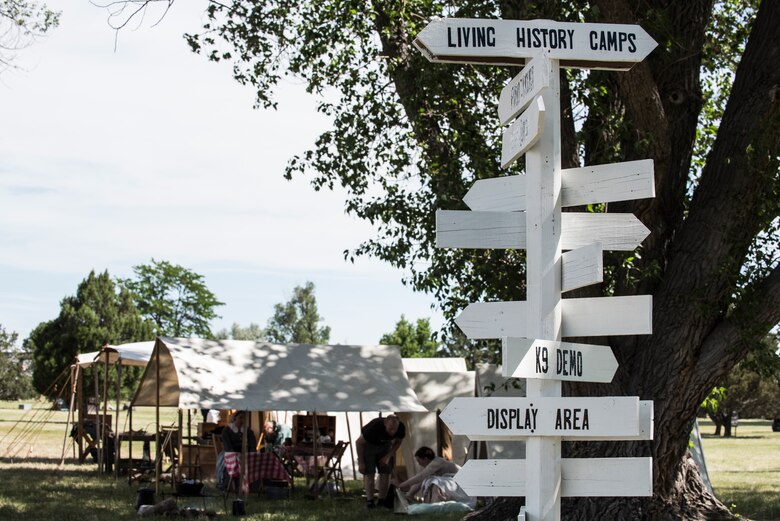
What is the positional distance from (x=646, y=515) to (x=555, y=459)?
540 cm

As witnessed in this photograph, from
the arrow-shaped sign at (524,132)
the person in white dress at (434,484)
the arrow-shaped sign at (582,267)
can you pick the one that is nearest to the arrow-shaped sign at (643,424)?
the arrow-shaped sign at (582,267)

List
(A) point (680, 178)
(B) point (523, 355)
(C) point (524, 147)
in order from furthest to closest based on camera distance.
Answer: (A) point (680, 178) → (C) point (524, 147) → (B) point (523, 355)

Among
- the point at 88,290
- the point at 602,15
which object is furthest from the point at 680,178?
the point at 88,290

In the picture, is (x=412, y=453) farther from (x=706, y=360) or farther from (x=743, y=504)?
(x=706, y=360)

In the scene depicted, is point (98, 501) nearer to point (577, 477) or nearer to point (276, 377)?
point (276, 377)

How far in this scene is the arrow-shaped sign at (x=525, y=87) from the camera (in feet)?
13.3

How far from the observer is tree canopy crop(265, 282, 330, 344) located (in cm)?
8962

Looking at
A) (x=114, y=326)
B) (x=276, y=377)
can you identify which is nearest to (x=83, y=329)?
(x=114, y=326)

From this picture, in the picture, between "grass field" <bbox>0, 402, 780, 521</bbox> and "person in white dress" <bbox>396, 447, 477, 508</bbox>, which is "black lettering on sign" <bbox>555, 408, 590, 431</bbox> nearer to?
"grass field" <bbox>0, 402, 780, 521</bbox>

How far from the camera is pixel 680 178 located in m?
9.18

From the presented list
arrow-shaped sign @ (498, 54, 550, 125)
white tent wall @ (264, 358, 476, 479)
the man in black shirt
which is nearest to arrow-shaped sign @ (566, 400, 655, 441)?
arrow-shaped sign @ (498, 54, 550, 125)

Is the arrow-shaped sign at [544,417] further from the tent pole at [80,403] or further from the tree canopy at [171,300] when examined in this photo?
the tree canopy at [171,300]

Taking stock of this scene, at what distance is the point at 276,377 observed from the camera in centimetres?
1379

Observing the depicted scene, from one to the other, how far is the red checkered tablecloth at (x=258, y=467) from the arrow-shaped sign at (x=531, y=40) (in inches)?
387
